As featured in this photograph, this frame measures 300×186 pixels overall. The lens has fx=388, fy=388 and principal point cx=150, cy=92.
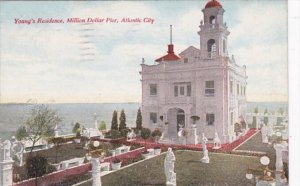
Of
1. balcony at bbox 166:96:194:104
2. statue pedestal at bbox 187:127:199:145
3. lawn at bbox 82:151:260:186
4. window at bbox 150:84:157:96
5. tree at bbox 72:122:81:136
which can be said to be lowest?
lawn at bbox 82:151:260:186

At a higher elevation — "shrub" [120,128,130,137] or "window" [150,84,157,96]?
"window" [150,84,157,96]

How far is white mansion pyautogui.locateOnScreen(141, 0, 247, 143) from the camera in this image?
6.68 ft

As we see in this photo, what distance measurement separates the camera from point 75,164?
2.07 meters

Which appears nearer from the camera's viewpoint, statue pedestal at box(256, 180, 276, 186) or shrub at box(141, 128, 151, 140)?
statue pedestal at box(256, 180, 276, 186)

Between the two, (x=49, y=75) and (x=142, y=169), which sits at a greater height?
(x=49, y=75)

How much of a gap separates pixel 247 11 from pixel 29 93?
125 centimetres

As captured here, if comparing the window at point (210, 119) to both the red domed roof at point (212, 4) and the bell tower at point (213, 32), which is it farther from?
the red domed roof at point (212, 4)

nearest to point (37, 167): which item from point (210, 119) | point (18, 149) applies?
point (18, 149)

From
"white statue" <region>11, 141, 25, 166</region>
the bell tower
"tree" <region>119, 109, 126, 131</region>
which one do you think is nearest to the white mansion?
the bell tower

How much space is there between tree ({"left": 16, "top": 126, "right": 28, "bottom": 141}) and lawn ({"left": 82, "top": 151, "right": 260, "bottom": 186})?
17.2 inches

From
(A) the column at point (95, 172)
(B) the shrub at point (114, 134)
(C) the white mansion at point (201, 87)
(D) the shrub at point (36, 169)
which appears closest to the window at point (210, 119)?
(C) the white mansion at point (201, 87)

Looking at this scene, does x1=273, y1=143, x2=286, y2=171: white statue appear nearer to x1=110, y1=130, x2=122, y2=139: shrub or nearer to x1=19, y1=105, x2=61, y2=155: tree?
x1=110, y1=130, x2=122, y2=139: shrub
